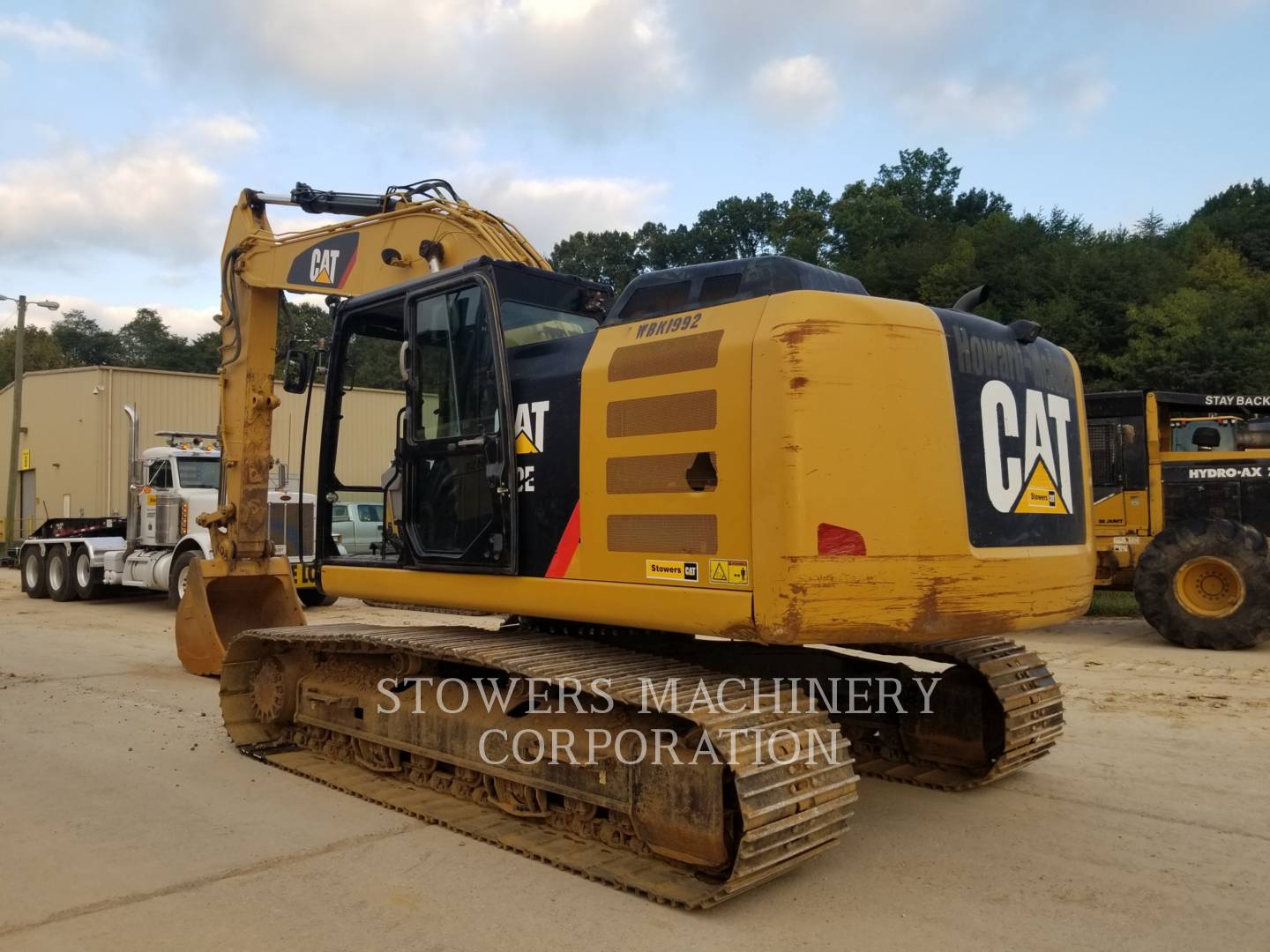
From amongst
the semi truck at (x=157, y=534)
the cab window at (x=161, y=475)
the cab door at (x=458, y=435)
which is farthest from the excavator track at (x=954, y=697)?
the cab window at (x=161, y=475)

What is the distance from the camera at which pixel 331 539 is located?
6.41 metres

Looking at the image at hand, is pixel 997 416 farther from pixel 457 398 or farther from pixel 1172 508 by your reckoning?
pixel 1172 508

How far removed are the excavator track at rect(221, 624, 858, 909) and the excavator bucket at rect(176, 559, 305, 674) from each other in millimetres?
1678

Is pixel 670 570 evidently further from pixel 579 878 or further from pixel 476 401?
pixel 476 401

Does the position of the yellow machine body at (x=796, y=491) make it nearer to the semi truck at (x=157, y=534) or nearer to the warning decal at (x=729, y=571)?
the warning decal at (x=729, y=571)

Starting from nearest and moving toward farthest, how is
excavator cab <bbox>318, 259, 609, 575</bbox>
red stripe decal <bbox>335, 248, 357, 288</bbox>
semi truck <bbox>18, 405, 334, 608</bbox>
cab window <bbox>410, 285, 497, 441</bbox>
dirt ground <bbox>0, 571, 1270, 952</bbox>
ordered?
dirt ground <bbox>0, 571, 1270, 952</bbox>, excavator cab <bbox>318, 259, 609, 575</bbox>, cab window <bbox>410, 285, 497, 441</bbox>, red stripe decal <bbox>335, 248, 357, 288</bbox>, semi truck <bbox>18, 405, 334, 608</bbox>

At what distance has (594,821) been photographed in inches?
188

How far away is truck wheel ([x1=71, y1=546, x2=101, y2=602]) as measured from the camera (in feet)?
57.3

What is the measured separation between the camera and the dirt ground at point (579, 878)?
385 cm

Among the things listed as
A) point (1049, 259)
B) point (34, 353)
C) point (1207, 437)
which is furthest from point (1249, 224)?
point (34, 353)

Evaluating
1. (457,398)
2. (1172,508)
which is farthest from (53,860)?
(1172,508)

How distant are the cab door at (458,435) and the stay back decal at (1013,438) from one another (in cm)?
213

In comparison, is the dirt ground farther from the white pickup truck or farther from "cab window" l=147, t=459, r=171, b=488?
"cab window" l=147, t=459, r=171, b=488

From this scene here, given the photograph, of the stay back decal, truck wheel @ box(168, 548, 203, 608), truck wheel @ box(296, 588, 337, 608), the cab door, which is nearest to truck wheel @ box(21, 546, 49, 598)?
truck wheel @ box(168, 548, 203, 608)
